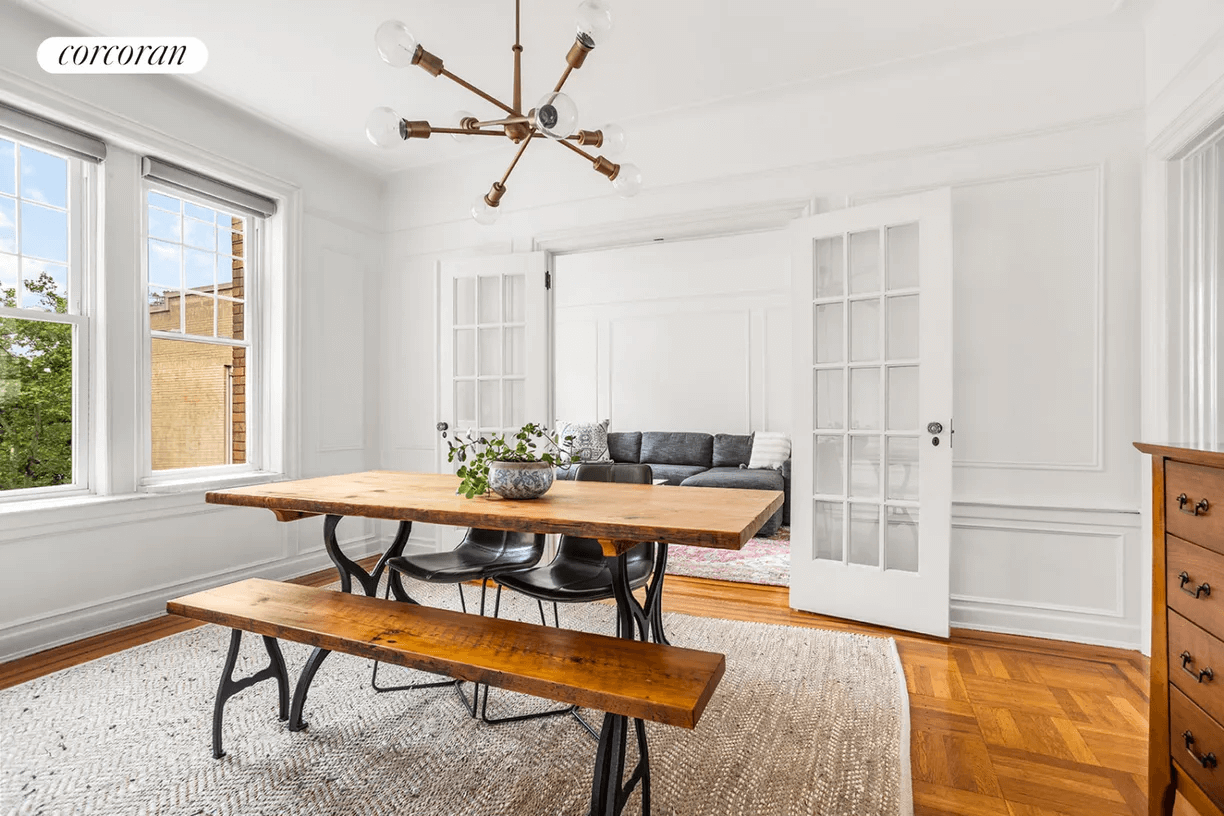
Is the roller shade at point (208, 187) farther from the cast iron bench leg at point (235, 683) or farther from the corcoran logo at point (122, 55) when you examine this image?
the cast iron bench leg at point (235, 683)

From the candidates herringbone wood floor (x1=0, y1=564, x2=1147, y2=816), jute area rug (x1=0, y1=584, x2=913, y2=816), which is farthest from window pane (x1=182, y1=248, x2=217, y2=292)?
jute area rug (x1=0, y1=584, x2=913, y2=816)

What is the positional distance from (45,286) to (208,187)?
0.97 meters

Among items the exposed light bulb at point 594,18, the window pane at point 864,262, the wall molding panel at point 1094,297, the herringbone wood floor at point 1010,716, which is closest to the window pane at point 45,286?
the herringbone wood floor at point 1010,716

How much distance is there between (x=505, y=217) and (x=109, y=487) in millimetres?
2651

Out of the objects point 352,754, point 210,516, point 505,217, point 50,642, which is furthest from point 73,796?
point 505,217

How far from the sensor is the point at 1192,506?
1388 millimetres

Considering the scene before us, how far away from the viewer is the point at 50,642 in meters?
2.73

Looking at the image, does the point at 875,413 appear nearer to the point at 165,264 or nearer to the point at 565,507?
the point at 565,507

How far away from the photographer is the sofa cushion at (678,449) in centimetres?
659

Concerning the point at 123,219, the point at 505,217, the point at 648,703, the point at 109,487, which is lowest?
the point at 648,703

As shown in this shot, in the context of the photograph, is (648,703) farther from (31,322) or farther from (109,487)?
(31,322)

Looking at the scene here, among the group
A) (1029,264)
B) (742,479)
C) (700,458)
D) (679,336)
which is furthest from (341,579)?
(679,336)

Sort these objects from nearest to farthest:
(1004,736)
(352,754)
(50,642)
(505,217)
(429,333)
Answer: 1. (352,754)
2. (1004,736)
3. (50,642)
4. (505,217)
5. (429,333)

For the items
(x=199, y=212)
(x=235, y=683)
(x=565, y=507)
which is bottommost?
(x=235, y=683)
